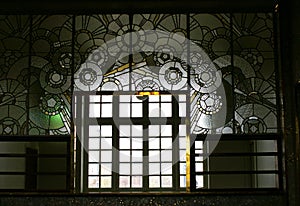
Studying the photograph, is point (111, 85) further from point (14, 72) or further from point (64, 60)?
point (14, 72)

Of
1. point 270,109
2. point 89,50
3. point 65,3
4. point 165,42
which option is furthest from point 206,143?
point 65,3

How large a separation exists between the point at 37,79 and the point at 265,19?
2363 mm

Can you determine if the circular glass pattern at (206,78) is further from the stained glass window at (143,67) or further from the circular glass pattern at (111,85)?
the circular glass pattern at (111,85)

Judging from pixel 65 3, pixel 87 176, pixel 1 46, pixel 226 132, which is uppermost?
pixel 65 3

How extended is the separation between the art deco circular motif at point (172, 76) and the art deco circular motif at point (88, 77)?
24.5 inches

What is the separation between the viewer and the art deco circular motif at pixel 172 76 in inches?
206

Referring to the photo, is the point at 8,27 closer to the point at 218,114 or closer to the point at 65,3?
the point at 65,3

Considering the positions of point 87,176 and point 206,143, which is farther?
point 87,176

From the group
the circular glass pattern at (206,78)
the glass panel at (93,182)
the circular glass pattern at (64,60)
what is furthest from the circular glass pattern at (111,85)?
the glass panel at (93,182)

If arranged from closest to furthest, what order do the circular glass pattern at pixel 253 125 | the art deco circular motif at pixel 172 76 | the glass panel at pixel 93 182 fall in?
the circular glass pattern at pixel 253 125 < the art deco circular motif at pixel 172 76 < the glass panel at pixel 93 182

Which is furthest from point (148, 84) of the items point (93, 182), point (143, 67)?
point (93, 182)

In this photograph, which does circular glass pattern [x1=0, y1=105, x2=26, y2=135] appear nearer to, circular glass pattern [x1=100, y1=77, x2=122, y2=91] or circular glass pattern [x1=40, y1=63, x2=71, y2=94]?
circular glass pattern [x1=40, y1=63, x2=71, y2=94]

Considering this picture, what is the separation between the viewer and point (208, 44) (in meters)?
5.29

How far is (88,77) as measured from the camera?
5.26 m
